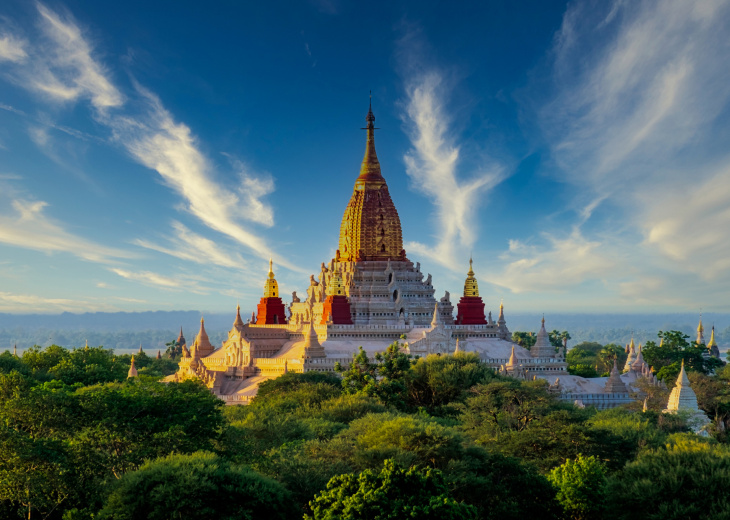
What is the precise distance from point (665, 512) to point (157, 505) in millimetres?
16686

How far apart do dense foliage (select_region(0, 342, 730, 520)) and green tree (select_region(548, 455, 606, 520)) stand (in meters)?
0.05

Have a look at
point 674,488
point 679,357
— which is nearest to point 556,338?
point 679,357

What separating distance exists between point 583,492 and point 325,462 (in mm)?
9773

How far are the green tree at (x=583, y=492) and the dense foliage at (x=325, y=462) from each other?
5 cm

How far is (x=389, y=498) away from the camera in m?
25.1

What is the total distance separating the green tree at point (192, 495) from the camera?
83.4 feet

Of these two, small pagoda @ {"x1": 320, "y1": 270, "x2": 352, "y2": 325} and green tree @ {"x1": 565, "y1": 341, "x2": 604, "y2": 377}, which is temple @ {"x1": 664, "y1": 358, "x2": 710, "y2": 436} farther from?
small pagoda @ {"x1": 320, "y1": 270, "x2": 352, "y2": 325}

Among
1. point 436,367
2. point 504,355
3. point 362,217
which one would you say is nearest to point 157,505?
point 436,367

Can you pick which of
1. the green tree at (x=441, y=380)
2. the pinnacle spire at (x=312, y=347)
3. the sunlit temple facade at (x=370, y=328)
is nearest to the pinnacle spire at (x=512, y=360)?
the sunlit temple facade at (x=370, y=328)

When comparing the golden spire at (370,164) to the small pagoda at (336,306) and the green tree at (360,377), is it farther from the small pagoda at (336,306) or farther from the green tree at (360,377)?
the green tree at (360,377)

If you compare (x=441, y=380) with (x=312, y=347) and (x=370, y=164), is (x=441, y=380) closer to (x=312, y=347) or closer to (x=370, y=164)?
(x=312, y=347)

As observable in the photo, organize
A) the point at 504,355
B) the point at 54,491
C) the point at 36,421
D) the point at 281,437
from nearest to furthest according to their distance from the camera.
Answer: the point at 54,491 < the point at 36,421 < the point at 281,437 < the point at 504,355

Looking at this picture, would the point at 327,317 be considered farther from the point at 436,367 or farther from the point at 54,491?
the point at 54,491

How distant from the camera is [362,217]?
7906 cm
